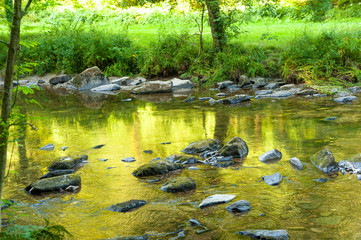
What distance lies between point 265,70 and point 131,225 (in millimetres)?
10171

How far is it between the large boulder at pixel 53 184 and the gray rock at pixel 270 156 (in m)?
2.35

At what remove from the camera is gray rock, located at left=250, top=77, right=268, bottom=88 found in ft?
41.3

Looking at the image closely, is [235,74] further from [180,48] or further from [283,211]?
[283,211]

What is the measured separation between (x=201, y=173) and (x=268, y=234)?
1.79m

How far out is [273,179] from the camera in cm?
452

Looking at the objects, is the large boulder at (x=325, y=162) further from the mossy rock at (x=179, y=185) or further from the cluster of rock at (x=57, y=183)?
the cluster of rock at (x=57, y=183)

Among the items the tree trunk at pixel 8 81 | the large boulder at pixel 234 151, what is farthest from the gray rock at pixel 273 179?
the tree trunk at pixel 8 81

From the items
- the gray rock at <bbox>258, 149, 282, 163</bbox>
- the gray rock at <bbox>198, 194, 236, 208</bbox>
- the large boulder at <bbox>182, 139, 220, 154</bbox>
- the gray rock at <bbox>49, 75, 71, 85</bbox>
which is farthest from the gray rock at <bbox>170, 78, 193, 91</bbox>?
the gray rock at <bbox>198, 194, 236, 208</bbox>

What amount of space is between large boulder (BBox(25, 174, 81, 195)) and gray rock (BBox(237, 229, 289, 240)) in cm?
222

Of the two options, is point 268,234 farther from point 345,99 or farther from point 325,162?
point 345,99

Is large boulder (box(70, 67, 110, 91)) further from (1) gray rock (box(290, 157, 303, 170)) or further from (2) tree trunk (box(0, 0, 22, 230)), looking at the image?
(2) tree trunk (box(0, 0, 22, 230))

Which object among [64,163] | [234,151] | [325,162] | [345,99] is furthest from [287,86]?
[64,163]

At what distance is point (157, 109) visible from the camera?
10055 millimetres

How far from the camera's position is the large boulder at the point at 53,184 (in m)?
4.54
